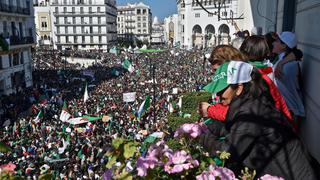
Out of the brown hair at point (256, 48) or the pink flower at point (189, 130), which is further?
the brown hair at point (256, 48)

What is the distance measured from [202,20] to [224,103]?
85.8 m

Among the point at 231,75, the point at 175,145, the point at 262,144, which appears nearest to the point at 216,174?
the point at 262,144

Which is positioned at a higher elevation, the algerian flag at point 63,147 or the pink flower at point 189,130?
the pink flower at point 189,130

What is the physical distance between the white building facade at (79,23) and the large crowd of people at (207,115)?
40761 millimetres

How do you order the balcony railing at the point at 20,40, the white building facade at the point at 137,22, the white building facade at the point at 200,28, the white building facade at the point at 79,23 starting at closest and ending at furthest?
the balcony railing at the point at 20,40, the white building facade at the point at 79,23, the white building facade at the point at 200,28, the white building facade at the point at 137,22

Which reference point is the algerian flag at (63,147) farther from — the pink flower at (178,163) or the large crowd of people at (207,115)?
the pink flower at (178,163)

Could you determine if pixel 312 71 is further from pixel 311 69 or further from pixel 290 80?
pixel 290 80

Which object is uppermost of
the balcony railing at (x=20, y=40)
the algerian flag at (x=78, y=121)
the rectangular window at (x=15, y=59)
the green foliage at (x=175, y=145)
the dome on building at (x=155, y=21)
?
the dome on building at (x=155, y=21)

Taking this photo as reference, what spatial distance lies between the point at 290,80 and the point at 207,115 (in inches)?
63.4

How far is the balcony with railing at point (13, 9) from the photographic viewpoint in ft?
93.7

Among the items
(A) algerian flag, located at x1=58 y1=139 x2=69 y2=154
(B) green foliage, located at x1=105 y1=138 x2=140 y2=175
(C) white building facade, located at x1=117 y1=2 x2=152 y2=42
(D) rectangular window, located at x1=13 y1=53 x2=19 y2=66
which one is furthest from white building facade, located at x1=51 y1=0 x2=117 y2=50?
(B) green foliage, located at x1=105 y1=138 x2=140 y2=175

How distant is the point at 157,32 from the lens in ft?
527

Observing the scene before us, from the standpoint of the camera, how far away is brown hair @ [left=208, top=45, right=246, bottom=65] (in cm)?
298

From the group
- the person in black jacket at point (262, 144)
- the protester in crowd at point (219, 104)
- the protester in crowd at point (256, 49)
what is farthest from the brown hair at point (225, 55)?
the protester in crowd at point (256, 49)
